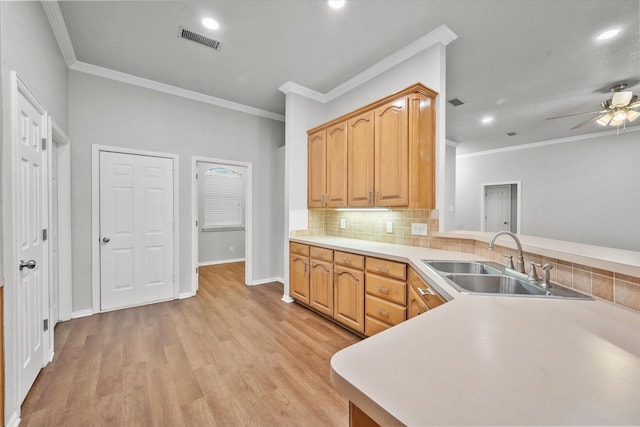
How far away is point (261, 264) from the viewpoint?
4484 millimetres

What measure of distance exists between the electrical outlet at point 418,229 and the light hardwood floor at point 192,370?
1.24m

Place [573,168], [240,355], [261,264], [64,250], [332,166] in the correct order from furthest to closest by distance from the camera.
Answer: [573,168] → [261,264] → [332,166] → [64,250] → [240,355]

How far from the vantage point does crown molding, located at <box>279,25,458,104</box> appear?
254 cm

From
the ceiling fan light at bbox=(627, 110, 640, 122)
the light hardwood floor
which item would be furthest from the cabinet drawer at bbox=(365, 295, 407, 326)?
the ceiling fan light at bbox=(627, 110, 640, 122)

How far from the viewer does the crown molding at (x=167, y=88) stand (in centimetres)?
313

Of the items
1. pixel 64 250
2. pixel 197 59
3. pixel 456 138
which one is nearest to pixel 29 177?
pixel 64 250

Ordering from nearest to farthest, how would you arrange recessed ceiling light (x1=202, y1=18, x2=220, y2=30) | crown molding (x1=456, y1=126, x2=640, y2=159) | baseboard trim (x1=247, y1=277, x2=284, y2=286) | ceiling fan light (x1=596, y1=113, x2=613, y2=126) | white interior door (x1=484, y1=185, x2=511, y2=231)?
recessed ceiling light (x1=202, y1=18, x2=220, y2=30)
ceiling fan light (x1=596, y1=113, x2=613, y2=126)
baseboard trim (x1=247, y1=277, x2=284, y2=286)
crown molding (x1=456, y1=126, x2=640, y2=159)
white interior door (x1=484, y1=185, x2=511, y2=231)

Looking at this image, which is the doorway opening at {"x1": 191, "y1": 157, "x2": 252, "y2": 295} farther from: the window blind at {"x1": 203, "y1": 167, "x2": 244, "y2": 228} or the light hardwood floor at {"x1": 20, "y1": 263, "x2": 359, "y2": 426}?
the light hardwood floor at {"x1": 20, "y1": 263, "x2": 359, "y2": 426}

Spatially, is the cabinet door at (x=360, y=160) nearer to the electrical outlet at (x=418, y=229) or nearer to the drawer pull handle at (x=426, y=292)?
the electrical outlet at (x=418, y=229)

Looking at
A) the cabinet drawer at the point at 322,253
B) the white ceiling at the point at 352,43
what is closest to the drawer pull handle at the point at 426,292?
the cabinet drawer at the point at 322,253

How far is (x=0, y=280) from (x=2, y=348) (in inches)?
14.5

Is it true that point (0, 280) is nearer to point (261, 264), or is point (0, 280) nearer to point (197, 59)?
point (197, 59)

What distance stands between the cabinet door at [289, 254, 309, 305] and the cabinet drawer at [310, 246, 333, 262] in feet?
0.58

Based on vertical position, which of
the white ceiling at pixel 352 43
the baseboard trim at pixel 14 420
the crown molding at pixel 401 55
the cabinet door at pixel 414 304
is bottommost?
the baseboard trim at pixel 14 420
